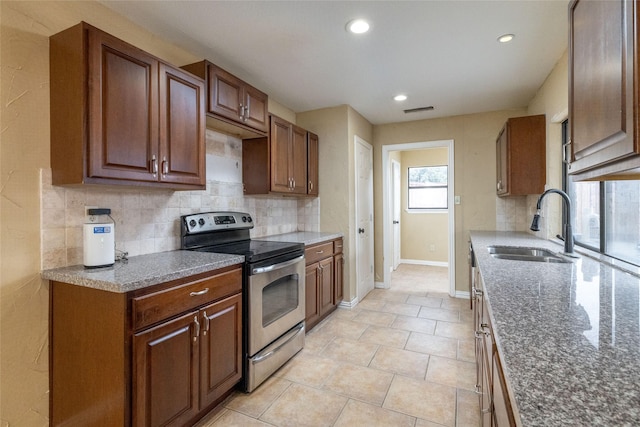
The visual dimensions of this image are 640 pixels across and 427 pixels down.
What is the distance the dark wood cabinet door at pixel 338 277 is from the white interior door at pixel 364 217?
303 millimetres

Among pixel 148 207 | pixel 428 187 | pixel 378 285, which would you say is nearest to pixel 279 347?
pixel 148 207

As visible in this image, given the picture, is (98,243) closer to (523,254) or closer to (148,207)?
(148,207)

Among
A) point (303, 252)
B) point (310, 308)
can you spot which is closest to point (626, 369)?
point (303, 252)

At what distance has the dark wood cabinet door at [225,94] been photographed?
7.23 feet

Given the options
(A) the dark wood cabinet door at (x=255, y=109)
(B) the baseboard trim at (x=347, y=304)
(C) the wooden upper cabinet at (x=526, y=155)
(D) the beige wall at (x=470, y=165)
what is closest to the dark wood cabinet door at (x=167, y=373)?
(A) the dark wood cabinet door at (x=255, y=109)

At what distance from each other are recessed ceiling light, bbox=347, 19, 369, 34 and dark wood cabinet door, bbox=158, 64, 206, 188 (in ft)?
3.59

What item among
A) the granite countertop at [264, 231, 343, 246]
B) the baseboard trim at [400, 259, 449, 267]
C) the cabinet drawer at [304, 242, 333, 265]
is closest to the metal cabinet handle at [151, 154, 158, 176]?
the granite countertop at [264, 231, 343, 246]

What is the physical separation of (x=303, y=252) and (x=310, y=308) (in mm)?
657

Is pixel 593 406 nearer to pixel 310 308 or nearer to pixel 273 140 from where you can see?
pixel 310 308

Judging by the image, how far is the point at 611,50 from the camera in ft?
2.83

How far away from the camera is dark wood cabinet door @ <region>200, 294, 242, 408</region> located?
1.72 meters

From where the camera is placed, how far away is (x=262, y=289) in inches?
83.8

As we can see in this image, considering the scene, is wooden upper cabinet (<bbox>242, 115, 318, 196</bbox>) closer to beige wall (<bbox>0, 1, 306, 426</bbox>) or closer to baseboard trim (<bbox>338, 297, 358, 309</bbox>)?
beige wall (<bbox>0, 1, 306, 426</bbox>)

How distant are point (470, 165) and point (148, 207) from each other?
3819mm
